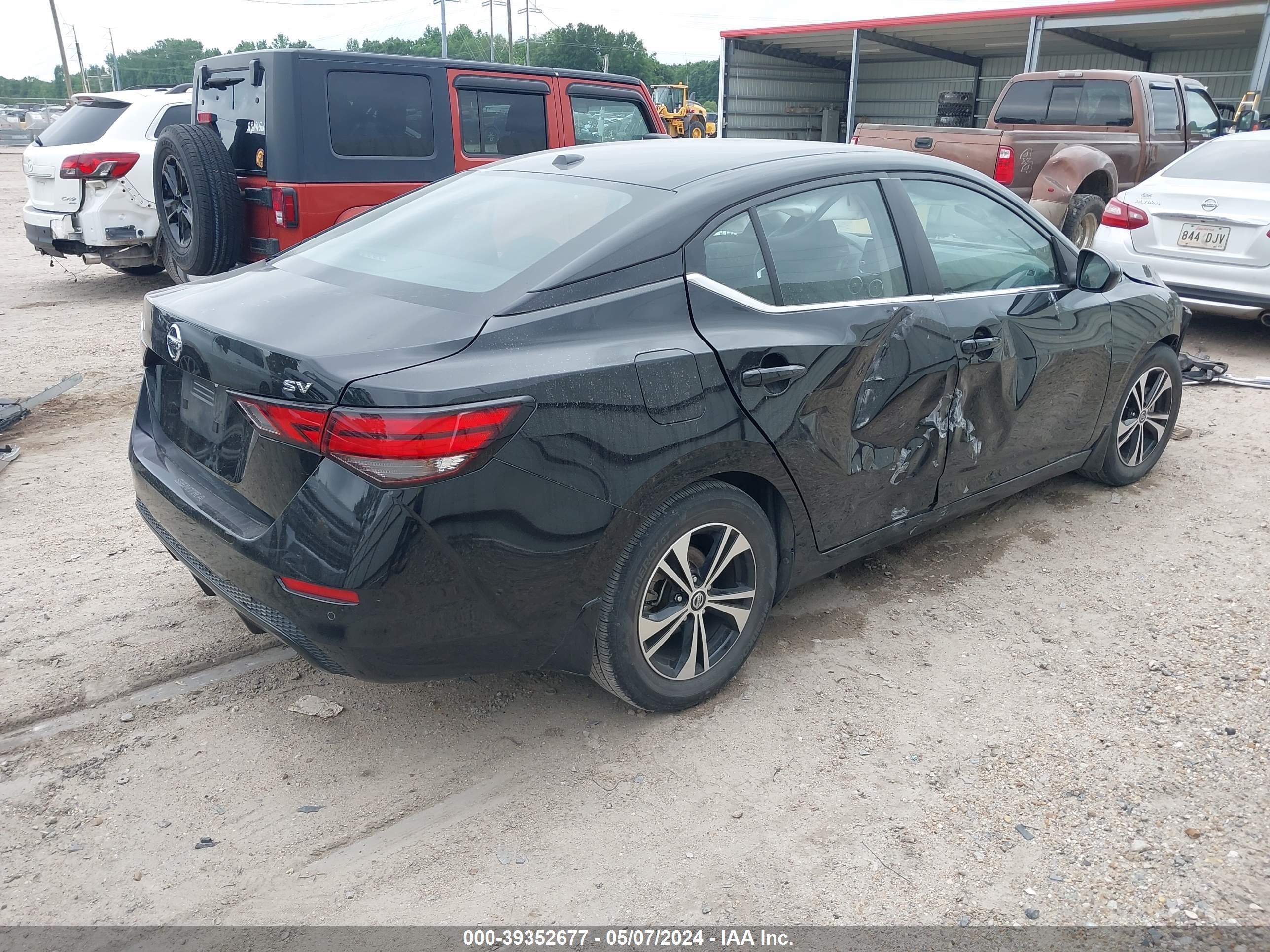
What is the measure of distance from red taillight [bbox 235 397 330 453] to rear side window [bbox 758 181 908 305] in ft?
4.83

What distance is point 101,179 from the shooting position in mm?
8656

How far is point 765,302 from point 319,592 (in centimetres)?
155

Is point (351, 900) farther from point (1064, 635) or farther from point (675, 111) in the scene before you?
point (675, 111)

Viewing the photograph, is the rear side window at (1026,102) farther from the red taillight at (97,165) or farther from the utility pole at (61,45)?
the utility pole at (61,45)

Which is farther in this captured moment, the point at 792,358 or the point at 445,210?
the point at 445,210

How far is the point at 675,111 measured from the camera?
2928 cm

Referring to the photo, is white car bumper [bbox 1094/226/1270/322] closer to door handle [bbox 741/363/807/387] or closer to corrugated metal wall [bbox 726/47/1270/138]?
door handle [bbox 741/363/807/387]

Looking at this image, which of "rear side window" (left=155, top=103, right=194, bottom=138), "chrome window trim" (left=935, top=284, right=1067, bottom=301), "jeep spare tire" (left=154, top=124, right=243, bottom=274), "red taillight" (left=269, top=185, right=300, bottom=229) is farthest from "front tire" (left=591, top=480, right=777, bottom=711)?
"rear side window" (left=155, top=103, right=194, bottom=138)

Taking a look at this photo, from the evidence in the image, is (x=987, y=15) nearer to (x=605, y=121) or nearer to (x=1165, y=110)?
(x=1165, y=110)

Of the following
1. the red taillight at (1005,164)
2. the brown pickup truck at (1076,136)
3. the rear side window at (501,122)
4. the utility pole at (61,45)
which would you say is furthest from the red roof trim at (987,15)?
the utility pole at (61,45)

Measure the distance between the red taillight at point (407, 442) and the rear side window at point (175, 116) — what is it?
321 inches

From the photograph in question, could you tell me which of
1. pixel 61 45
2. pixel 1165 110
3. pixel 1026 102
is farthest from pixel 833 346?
pixel 61 45

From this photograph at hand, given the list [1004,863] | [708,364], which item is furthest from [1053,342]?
[1004,863]

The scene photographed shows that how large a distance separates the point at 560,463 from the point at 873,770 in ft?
4.22
